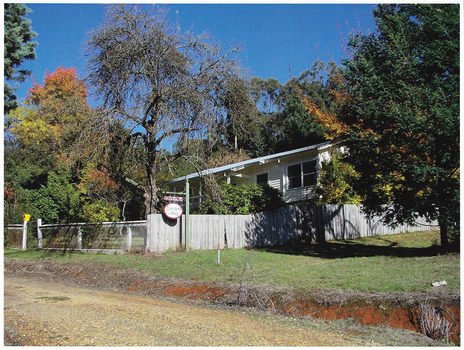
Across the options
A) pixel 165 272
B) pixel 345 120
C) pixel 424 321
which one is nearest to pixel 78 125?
pixel 165 272

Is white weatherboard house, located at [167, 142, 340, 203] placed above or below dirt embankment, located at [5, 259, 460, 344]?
above

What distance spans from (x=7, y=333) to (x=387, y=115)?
418 inches

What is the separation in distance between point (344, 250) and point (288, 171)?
11.0m

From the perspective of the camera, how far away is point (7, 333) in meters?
5.61

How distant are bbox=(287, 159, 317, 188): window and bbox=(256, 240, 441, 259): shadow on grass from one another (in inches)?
241

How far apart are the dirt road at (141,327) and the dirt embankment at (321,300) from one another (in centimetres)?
82

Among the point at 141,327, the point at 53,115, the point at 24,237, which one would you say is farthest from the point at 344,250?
the point at 24,237

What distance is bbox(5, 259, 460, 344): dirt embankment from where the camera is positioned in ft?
22.6

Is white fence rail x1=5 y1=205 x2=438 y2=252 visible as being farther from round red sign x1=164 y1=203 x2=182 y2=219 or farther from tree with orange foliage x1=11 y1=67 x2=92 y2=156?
tree with orange foliage x1=11 y1=67 x2=92 y2=156

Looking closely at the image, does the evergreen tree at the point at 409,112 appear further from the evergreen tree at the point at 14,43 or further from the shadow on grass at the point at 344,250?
the evergreen tree at the point at 14,43

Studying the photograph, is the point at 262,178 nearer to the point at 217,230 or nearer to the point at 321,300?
the point at 217,230

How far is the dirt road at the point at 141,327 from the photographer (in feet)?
18.5

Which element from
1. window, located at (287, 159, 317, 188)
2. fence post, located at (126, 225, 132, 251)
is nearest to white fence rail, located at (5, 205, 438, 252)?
fence post, located at (126, 225, 132, 251)

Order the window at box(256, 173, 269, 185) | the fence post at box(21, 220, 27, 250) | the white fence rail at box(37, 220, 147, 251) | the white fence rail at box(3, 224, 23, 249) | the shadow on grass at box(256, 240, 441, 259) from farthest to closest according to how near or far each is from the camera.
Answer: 1. the window at box(256, 173, 269, 185)
2. the white fence rail at box(3, 224, 23, 249)
3. the fence post at box(21, 220, 27, 250)
4. the white fence rail at box(37, 220, 147, 251)
5. the shadow on grass at box(256, 240, 441, 259)
